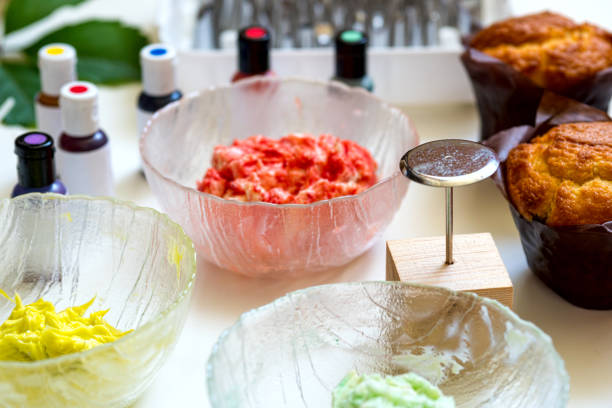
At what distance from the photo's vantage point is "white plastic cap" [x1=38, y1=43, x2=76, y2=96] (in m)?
1.14

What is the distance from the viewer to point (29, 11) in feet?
4.85

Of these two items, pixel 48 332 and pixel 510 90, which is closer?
pixel 48 332

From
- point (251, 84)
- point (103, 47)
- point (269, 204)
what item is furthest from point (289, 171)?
point (103, 47)

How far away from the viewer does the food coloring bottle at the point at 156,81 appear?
45.6 inches

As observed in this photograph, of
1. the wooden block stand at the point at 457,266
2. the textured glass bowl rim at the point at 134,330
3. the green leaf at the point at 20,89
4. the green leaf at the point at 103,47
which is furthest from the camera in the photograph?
the green leaf at the point at 103,47

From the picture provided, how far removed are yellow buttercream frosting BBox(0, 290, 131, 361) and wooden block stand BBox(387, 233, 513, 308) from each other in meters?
0.29

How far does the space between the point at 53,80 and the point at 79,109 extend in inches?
4.9

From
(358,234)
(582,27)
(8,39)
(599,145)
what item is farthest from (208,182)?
(8,39)

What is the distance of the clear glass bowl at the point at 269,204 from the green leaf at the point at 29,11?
42cm

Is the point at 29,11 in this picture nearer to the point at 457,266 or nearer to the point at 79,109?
the point at 79,109

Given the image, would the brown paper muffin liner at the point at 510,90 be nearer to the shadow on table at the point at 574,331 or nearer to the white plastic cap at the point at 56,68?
the shadow on table at the point at 574,331

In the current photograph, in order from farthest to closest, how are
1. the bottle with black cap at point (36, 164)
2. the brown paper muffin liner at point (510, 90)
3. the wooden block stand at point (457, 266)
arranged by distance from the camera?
the brown paper muffin liner at point (510, 90)
the bottle with black cap at point (36, 164)
the wooden block stand at point (457, 266)

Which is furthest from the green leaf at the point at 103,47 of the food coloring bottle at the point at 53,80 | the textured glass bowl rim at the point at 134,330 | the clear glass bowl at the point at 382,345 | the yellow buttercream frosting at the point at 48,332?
the clear glass bowl at the point at 382,345

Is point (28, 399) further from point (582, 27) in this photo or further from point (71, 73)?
point (582, 27)
